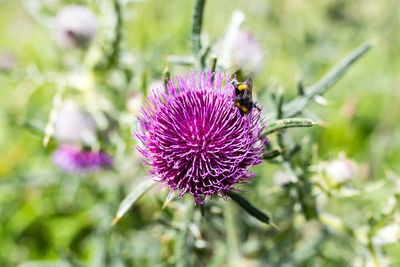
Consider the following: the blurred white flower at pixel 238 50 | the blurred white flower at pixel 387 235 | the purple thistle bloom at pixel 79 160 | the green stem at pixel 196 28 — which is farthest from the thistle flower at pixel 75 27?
the blurred white flower at pixel 387 235

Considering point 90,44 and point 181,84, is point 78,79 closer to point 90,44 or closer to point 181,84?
point 90,44

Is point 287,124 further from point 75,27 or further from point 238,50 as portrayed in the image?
point 75,27

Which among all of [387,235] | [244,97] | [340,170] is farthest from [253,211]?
[387,235]

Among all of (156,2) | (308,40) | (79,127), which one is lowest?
(79,127)

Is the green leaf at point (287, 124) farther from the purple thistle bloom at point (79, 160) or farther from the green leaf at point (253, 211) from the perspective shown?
the purple thistle bloom at point (79, 160)

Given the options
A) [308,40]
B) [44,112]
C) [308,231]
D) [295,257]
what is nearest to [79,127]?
[44,112]

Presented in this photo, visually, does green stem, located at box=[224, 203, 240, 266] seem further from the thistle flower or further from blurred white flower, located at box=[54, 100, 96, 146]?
the thistle flower
